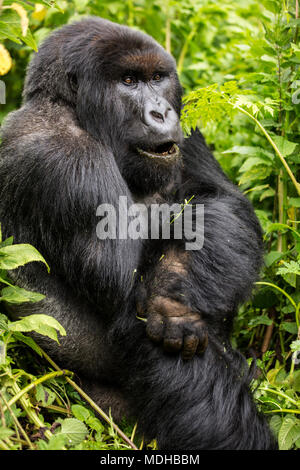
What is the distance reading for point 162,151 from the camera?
3.33m

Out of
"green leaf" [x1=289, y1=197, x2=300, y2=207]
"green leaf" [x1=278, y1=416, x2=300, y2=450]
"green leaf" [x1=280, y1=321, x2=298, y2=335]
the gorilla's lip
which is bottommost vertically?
"green leaf" [x1=278, y1=416, x2=300, y2=450]

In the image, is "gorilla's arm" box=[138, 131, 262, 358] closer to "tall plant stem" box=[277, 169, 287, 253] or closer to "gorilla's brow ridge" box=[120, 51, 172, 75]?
"tall plant stem" box=[277, 169, 287, 253]

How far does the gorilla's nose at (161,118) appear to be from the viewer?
10.6ft

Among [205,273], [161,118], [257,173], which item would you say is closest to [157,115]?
[161,118]

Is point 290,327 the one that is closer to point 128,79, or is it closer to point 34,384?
point 34,384

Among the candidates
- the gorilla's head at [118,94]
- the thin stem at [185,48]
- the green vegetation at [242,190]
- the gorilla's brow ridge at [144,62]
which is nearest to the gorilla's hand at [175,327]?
the green vegetation at [242,190]

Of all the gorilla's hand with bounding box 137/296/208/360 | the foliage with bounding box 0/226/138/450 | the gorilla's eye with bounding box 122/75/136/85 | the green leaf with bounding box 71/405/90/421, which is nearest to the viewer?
the foliage with bounding box 0/226/138/450

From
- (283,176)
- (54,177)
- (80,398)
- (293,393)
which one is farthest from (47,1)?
(293,393)

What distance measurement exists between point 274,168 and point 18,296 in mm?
1960

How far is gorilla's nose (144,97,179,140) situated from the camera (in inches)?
127

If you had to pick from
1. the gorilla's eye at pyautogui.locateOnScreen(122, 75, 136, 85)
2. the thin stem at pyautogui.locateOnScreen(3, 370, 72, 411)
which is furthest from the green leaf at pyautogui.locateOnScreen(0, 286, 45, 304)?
the gorilla's eye at pyautogui.locateOnScreen(122, 75, 136, 85)

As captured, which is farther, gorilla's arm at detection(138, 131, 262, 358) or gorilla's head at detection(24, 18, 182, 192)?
gorilla's head at detection(24, 18, 182, 192)
